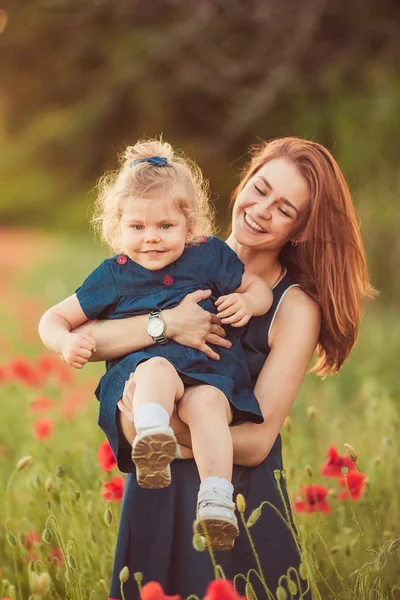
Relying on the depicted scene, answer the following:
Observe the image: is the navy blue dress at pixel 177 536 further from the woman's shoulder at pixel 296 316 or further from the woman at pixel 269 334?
the woman's shoulder at pixel 296 316

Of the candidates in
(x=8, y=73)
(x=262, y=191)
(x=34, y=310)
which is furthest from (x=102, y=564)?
(x=8, y=73)

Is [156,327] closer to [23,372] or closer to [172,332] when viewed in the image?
[172,332]

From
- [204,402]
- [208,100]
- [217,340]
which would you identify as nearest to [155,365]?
[204,402]

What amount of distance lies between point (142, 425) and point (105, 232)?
0.73 m

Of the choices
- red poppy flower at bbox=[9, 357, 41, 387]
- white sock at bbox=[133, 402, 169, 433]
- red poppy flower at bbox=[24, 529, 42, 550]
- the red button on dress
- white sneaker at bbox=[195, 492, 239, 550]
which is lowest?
red poppy flower at bbox=[24, 529, 42, 550]

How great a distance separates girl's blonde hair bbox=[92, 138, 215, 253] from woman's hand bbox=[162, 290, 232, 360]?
216 millimetres

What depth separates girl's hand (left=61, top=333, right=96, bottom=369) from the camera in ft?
7.77

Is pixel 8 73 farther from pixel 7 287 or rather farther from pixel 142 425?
pixel 142 425

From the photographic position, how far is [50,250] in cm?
1445

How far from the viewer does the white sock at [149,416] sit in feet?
6.76

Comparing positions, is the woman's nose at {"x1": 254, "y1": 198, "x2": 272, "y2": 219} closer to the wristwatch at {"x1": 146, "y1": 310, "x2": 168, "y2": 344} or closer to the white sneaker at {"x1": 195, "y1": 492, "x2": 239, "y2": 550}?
the wristwatch at {"x1": 146, "y1": 310, "x2": 168, "y2": 344}

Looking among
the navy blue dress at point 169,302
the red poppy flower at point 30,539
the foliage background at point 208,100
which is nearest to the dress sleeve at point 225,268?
the navy blue dress at point 169,302

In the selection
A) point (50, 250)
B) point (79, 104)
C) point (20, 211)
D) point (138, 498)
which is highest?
point (20, 211)

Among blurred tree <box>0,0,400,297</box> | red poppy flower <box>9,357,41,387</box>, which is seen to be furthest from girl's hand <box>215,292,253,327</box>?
blurred tree <box>0,0,400,297</box>
